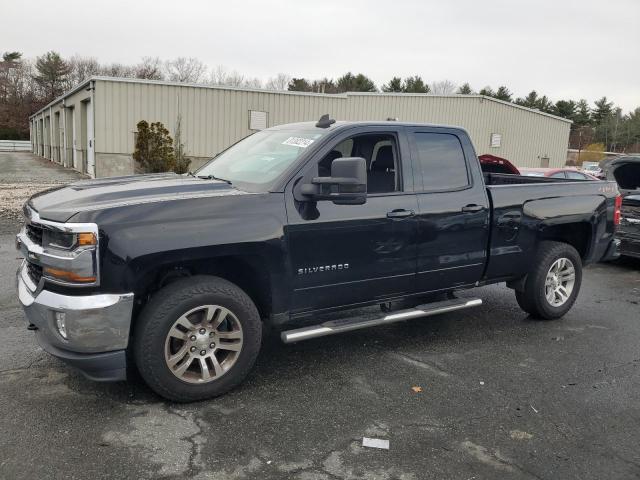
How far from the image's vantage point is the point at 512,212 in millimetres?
5219

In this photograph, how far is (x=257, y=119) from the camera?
22375 mm

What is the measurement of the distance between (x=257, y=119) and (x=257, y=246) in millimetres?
19374

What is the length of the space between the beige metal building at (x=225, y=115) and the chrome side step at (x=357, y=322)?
17.3 m

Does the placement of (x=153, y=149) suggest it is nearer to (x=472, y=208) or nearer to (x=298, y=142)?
(x=298, y=142)

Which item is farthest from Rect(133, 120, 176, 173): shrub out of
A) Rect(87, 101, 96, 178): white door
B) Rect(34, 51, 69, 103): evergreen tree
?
Rect(34, 51, 69, 103): evergreen tree

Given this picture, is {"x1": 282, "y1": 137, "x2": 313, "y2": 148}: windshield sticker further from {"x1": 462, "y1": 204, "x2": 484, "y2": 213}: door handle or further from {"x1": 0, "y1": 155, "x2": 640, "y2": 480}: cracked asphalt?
{"x1": 0, "y1": 155, "x2": 640, "y2": 480}: cracked asphalt

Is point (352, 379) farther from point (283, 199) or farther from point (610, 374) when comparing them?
point (610, 374)

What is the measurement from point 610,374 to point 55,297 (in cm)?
422

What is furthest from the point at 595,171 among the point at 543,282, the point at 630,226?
the point at 543,282

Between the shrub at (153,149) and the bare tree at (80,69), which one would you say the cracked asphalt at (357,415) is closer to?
the shrub at (153,149)

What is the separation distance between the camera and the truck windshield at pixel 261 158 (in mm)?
4203

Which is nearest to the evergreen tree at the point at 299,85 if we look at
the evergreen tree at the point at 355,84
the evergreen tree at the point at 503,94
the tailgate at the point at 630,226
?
the evergreen tree at the point at 355,84

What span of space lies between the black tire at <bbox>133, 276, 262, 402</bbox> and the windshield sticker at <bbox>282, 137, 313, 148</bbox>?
1.28 metres

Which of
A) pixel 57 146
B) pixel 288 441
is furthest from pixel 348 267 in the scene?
pixel 57 146
